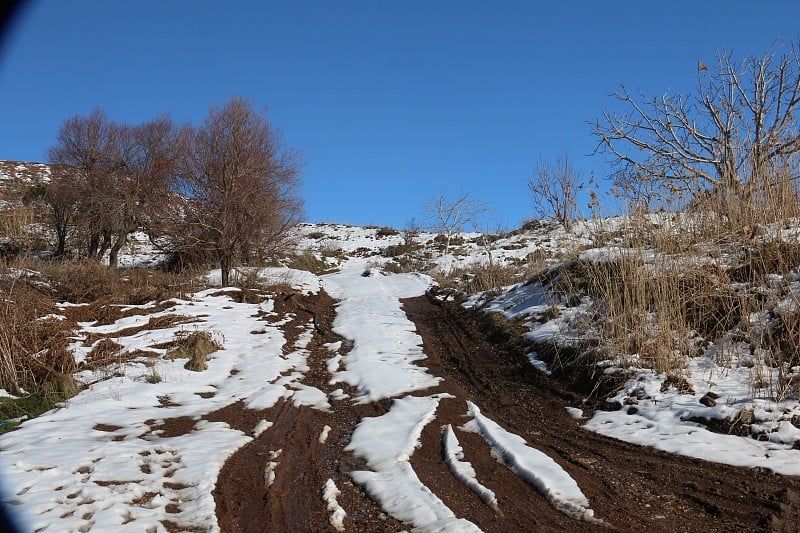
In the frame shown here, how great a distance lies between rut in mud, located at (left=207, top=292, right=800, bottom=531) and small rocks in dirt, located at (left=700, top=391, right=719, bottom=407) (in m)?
0.97

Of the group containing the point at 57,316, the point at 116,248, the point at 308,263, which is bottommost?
the point at 57,316

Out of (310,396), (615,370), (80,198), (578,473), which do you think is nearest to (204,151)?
(80,198)

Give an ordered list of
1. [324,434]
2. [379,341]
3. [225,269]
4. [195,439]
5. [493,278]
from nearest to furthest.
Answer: [195,439]
[324,434]
[379,341]
[493,278]
[225,269]

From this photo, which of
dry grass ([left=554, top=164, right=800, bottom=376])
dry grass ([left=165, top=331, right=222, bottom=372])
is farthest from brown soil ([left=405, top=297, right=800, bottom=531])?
dry grass ([left=165, top=331, right=222, bottom=372])

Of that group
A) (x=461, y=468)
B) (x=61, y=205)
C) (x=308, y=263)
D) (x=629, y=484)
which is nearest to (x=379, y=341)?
(x=461, y=468)

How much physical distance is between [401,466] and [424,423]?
107 centimetres

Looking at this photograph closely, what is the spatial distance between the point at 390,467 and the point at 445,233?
29.4 meters

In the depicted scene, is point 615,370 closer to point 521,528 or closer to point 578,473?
point 578,473

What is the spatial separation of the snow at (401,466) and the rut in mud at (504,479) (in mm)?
89

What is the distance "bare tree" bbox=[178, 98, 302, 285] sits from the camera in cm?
1614

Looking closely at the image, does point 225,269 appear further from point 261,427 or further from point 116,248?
point 261,427

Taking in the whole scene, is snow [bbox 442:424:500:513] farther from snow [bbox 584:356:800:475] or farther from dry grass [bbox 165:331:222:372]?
dry grass [bbox 165:331:222:372]

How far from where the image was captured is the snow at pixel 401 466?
3.35m

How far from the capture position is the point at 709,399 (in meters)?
4.91
